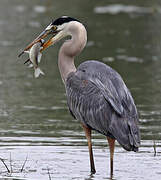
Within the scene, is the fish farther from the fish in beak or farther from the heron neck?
the heron neck

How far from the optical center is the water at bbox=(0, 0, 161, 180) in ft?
27.7

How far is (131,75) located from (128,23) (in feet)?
25.1

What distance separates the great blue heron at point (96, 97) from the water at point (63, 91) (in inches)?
19.8

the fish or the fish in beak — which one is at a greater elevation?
the fish in beak

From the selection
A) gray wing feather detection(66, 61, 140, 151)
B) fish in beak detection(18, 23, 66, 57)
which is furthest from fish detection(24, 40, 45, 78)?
gray wing feather detection(66, 61, 140, 151)

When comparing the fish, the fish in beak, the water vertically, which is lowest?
the water

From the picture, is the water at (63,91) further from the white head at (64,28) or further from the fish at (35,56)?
the white head at (64,28)

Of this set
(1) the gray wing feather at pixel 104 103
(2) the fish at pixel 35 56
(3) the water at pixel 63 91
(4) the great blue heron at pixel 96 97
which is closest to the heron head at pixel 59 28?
(4) the great blue heron at pixel 96 97

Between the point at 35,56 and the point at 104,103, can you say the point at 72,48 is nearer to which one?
the point at 35,56

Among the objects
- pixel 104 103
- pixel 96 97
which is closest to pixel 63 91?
pixel 96 97

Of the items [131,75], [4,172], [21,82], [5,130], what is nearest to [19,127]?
[5,130]

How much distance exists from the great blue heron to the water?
1.65ft

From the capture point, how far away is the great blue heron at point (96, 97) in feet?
25.4

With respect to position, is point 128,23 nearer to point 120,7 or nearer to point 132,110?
point 120,7
